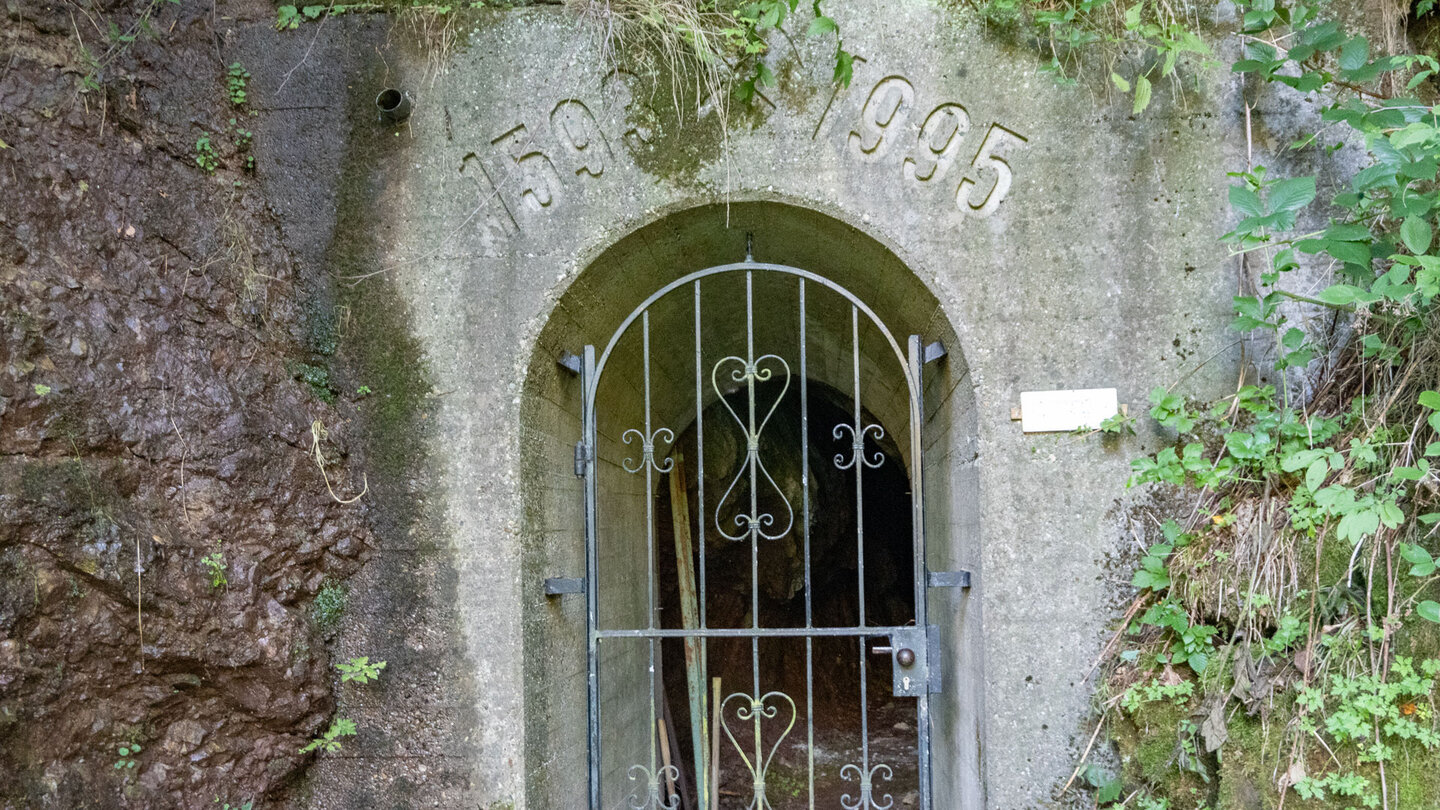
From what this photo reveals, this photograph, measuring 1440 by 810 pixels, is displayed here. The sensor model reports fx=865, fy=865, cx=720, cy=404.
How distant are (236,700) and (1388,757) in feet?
10.9

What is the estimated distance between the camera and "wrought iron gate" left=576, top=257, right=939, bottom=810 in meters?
2.91

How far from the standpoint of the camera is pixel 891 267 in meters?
2.99

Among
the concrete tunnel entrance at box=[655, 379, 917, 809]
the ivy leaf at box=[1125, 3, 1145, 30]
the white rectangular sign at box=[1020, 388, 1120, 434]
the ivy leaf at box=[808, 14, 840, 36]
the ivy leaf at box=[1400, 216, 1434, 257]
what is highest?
the ivy leaf at box=[808, 14, 840, 36]

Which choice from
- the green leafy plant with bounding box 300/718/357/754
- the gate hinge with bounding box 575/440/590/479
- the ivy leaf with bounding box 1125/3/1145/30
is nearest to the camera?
the ivy leaf with bounding box 1125/3/1145/30

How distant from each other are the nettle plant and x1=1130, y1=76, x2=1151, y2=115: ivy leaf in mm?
290

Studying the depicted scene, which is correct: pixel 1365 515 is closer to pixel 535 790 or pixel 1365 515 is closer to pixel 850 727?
pixel 535 790

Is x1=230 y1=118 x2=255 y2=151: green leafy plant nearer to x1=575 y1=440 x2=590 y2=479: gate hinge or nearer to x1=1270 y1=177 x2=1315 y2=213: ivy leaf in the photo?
x1=575 y1=440 x2=590 y2=479: gate hinge

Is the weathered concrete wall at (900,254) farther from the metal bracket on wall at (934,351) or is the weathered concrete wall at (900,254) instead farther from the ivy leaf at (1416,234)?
the ivy leaf at (1416,234)

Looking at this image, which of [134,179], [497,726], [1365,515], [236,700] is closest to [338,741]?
[236,700]

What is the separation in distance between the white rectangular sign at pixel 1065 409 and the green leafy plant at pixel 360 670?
2257mm

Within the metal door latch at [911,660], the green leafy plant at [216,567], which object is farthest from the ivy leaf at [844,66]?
the green leafy plant at [216,567]

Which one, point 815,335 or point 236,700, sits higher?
point 815,335

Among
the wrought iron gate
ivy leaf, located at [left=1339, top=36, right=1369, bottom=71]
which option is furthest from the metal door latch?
ivy leaf, located at [left=1339, top=36, right=1369, bottom=71]

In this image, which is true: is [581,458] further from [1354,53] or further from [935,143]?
[1354,53]
